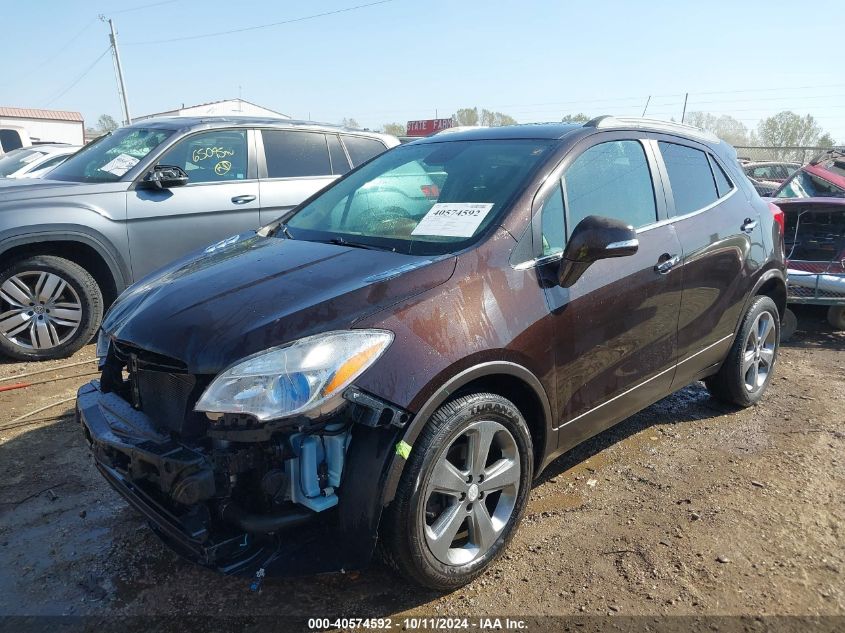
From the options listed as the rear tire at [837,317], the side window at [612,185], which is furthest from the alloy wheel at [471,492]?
the rear tire at [837,317]

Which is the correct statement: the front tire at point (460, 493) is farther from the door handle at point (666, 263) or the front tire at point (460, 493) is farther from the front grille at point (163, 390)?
the door handle at point (666, 263)

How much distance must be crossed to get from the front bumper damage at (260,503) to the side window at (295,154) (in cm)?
431

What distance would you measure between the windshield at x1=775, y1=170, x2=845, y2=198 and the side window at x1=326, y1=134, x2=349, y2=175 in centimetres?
485

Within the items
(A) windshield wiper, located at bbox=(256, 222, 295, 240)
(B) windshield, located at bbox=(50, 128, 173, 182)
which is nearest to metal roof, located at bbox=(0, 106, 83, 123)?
(B) windshield, located at bbox=(50, 128, 173, 182)

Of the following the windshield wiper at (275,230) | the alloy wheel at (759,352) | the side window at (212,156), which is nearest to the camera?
the windshield wiper at (275,230)

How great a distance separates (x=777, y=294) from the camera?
14.4 feet

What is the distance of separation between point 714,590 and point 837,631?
417 mm

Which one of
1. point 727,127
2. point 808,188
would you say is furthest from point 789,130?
point 808,188

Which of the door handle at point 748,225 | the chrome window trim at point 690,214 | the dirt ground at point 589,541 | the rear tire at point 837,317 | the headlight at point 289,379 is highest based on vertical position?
the chrome window trim at point 690,214

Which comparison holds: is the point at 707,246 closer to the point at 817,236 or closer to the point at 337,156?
the point at 817,236

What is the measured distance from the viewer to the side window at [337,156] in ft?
21.2

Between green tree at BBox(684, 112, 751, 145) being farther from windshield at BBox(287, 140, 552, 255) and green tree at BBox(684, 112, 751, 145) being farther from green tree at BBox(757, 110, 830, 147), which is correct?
windshield at BBox(287, 140, 552, 255)

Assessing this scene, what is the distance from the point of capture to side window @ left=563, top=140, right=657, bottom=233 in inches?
116

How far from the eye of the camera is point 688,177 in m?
3.63
